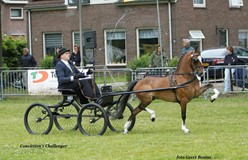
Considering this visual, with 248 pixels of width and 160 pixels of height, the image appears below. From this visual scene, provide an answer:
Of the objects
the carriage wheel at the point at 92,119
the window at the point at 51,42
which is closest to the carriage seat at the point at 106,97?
the carriage wheel at the point at 92,119

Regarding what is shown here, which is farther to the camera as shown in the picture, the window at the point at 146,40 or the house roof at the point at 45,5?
the house roof at the point at 45,5

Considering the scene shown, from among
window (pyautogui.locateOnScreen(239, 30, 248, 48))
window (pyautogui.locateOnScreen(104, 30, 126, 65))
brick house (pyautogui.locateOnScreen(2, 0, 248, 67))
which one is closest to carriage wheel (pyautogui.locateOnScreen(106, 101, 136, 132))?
brick house (pyautogui.locateOnScreen(2, 0, 248, 67))

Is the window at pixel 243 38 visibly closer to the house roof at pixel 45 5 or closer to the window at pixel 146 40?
the window at pixel 146 40

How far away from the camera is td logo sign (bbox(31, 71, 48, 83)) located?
2823 centimetres

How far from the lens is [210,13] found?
1740 inches

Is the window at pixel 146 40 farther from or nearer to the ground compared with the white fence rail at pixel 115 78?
farther from the ground

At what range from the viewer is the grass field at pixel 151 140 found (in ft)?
43.6

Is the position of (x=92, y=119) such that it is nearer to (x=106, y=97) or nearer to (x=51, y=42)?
(x=106, y=97)

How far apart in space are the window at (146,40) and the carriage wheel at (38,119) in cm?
2513

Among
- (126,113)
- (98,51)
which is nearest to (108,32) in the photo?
(98,51)

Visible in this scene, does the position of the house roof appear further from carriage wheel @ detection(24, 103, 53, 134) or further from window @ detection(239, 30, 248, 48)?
carriage wheel @ detection(24, 103, 53, 134)

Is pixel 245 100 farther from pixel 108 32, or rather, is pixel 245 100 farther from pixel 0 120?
pixel 108 32

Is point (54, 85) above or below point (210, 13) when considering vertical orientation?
below

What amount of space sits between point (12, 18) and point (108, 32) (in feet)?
62.3
